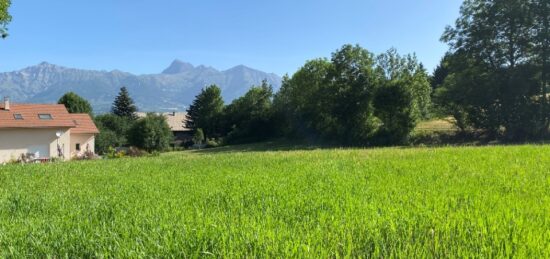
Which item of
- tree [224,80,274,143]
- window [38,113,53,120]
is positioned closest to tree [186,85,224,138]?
tree [224,80,274,143]

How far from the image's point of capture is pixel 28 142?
3900 cm

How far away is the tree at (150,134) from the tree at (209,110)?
15259mm

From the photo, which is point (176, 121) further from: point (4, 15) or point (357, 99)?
point (4, 15)

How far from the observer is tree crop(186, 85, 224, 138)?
7075 centimetres

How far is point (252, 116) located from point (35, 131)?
30399 millimetres

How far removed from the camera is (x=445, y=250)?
3020mm

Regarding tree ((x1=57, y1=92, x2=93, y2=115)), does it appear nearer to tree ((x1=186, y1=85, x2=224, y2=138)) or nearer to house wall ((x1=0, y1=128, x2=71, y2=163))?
tree ((x1=186, y1=85, x2=224, y2=138))

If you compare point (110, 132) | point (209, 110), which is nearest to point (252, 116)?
point (209, 110)

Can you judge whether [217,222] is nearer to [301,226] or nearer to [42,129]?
[301,226]

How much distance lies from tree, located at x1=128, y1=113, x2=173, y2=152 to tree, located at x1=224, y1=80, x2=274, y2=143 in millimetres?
10271

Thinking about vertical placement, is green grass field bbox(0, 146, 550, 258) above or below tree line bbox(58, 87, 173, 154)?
below

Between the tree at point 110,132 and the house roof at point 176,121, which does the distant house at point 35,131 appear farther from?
the house roof at point 176,121

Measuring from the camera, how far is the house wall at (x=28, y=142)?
37.4m

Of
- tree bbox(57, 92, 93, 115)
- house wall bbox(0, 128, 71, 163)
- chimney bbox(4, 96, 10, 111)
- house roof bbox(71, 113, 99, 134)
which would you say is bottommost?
house wall bbox(0, 128, 71, 163)
